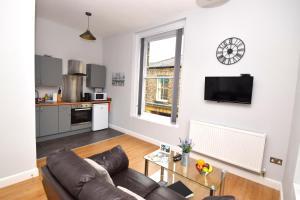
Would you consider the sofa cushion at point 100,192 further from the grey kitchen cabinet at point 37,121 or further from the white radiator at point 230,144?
the grey kitchen cabinet at point 37,121

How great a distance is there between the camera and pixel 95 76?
15.5 feet

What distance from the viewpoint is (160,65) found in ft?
13.0

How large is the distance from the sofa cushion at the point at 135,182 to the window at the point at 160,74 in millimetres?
2078

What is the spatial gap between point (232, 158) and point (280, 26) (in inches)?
83.2

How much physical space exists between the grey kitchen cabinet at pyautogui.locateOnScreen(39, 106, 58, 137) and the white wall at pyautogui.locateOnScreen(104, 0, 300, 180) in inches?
112

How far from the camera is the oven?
4.11 meters

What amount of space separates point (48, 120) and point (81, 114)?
822 mm

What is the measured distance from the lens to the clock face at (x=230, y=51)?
8.25 ft

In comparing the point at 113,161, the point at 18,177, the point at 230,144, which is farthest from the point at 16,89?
the point at 230,144

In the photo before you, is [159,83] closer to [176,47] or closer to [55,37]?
[176,47]

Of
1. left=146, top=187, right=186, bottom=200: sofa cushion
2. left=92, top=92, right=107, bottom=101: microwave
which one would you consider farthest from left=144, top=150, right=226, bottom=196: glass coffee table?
left=92, top=92, right=107, bottom=101: microwave

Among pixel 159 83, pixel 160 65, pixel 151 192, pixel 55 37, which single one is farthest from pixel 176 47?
pixel 55 37

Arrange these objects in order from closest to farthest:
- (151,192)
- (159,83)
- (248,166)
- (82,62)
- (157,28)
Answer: (151,192), (248,166), (157,28), (159,83), (82,62)

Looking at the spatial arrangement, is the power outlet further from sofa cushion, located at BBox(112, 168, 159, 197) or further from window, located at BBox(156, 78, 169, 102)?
window, located at BBox(156, 78, 169, 102)
